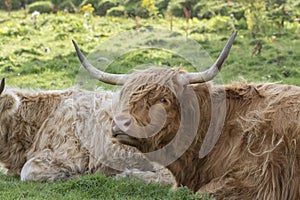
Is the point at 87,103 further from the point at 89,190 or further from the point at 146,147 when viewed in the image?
the point at 146,147

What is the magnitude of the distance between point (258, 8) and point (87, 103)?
24.2ft

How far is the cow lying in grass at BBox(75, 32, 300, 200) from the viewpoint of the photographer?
5277mm

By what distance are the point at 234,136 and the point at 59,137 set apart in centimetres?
250

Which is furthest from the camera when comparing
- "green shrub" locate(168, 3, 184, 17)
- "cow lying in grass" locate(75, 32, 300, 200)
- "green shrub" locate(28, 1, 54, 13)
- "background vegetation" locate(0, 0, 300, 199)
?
"green shrub" locate(28, 1, 54, 13)

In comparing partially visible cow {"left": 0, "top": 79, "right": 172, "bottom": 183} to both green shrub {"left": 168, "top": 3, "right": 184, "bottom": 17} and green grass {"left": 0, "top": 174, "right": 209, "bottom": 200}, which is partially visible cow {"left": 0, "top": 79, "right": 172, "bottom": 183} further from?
green shrub {"left": 168, "top": 3, "right": 184, "bottom": 17}

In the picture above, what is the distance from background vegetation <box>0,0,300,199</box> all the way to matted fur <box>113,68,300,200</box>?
4059 millimetres

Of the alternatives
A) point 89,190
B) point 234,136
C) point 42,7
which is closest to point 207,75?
point 234,136

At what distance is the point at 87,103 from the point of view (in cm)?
758

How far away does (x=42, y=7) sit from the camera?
19.1 metres

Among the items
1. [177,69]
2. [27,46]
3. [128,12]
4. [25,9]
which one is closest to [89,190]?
[177,69]

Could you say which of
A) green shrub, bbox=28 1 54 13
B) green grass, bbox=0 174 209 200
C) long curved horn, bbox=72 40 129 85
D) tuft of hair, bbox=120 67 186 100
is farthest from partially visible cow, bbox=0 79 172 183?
green shrub, bbox=28 1 54 13

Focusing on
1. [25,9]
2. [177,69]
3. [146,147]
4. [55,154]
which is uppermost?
[177,69]

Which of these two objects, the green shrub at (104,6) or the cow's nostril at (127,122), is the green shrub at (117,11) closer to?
the green shrub at (104,6)

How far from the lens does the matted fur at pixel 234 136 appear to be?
17.3ft
